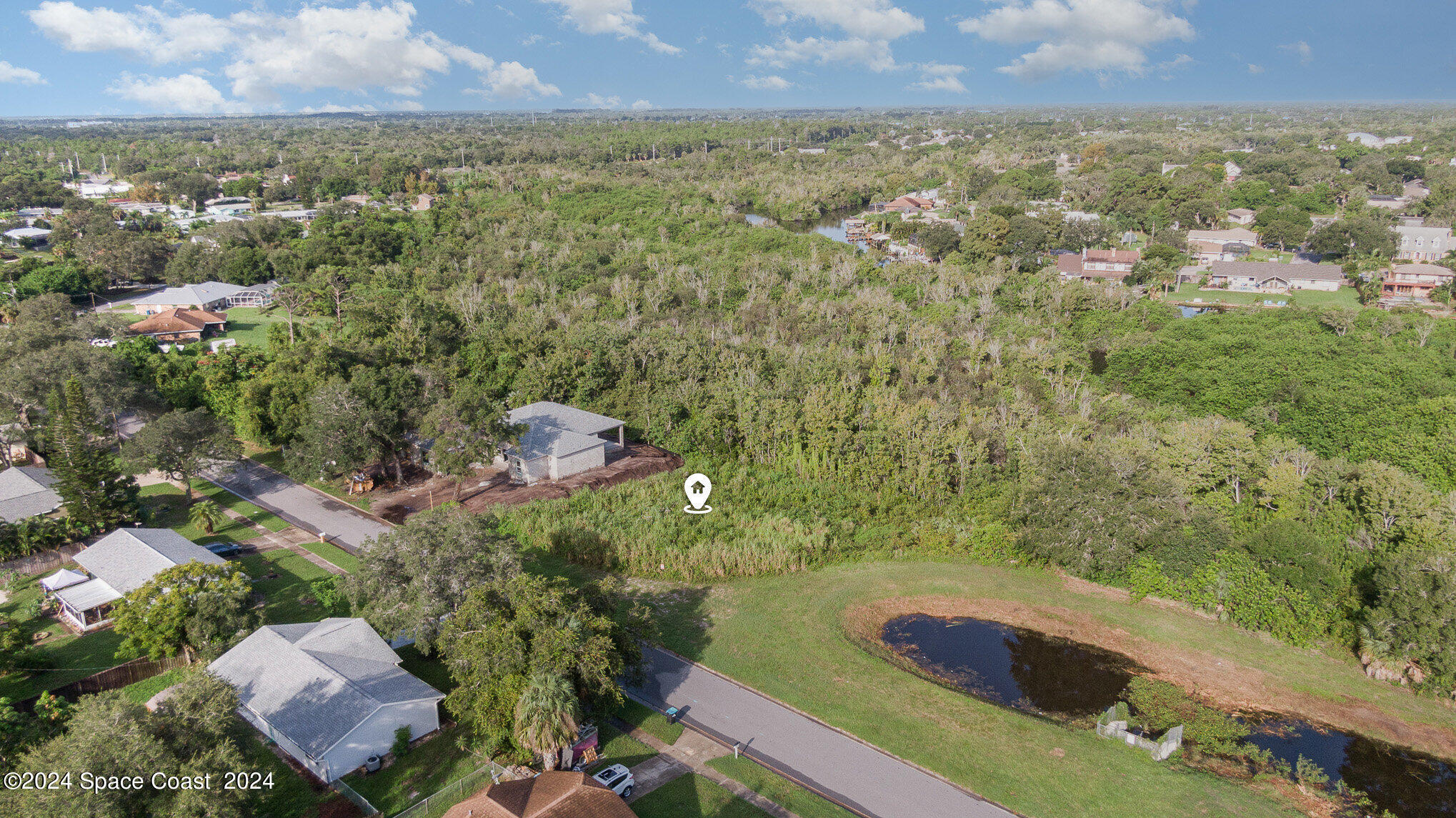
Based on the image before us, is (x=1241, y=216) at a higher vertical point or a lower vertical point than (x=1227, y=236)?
higher

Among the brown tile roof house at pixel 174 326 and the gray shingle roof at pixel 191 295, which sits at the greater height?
the gray shingle roof at pixel 191 295

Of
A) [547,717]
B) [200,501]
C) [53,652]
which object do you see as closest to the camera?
[547,717]

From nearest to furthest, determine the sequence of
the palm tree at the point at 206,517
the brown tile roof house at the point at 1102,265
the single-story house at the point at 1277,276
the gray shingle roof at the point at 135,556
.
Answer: the gray shingle roof at the point at 135,556 → the palm tree at the point at 206,517 → the single-story house at the point at 1277,276 → the brown tile roof house at the point at 1102,265

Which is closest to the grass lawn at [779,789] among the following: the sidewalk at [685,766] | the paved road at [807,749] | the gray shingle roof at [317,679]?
the sidewalk at [685,766]

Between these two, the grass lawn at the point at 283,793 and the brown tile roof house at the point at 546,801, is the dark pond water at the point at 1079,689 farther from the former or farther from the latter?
the grass lawn at the point at 283,793

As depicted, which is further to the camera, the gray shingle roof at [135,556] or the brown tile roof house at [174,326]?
the brown tile roof house at [174,326]

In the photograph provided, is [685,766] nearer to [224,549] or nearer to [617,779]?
[617,779]

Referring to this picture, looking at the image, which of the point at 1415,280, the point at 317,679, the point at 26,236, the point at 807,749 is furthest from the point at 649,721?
the point at 26,236
